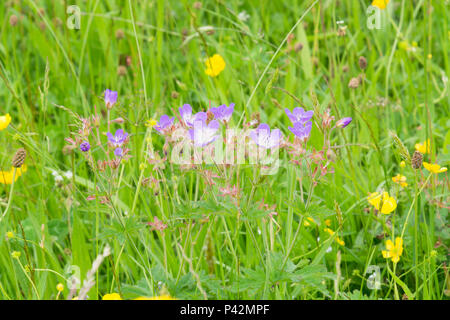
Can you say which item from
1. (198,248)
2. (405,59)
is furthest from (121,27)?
(198,248)

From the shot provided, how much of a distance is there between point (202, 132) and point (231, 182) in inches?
15.4

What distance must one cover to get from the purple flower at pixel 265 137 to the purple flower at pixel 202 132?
0.07m

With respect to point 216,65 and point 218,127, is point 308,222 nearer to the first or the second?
point 218,127

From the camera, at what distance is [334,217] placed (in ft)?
5.13

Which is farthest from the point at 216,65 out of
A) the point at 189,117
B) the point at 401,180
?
the point at 189,117

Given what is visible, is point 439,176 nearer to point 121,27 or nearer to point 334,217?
point 334,217

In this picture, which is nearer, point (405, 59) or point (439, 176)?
point (439, 176)

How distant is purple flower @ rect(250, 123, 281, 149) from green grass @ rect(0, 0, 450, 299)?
0.08m

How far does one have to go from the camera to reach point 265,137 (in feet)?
3.55

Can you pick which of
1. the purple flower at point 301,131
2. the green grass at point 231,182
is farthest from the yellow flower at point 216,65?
the purple flower at point 301,131

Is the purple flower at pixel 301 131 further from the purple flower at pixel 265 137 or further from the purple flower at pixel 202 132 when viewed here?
the purple flower at pixel 202 132
